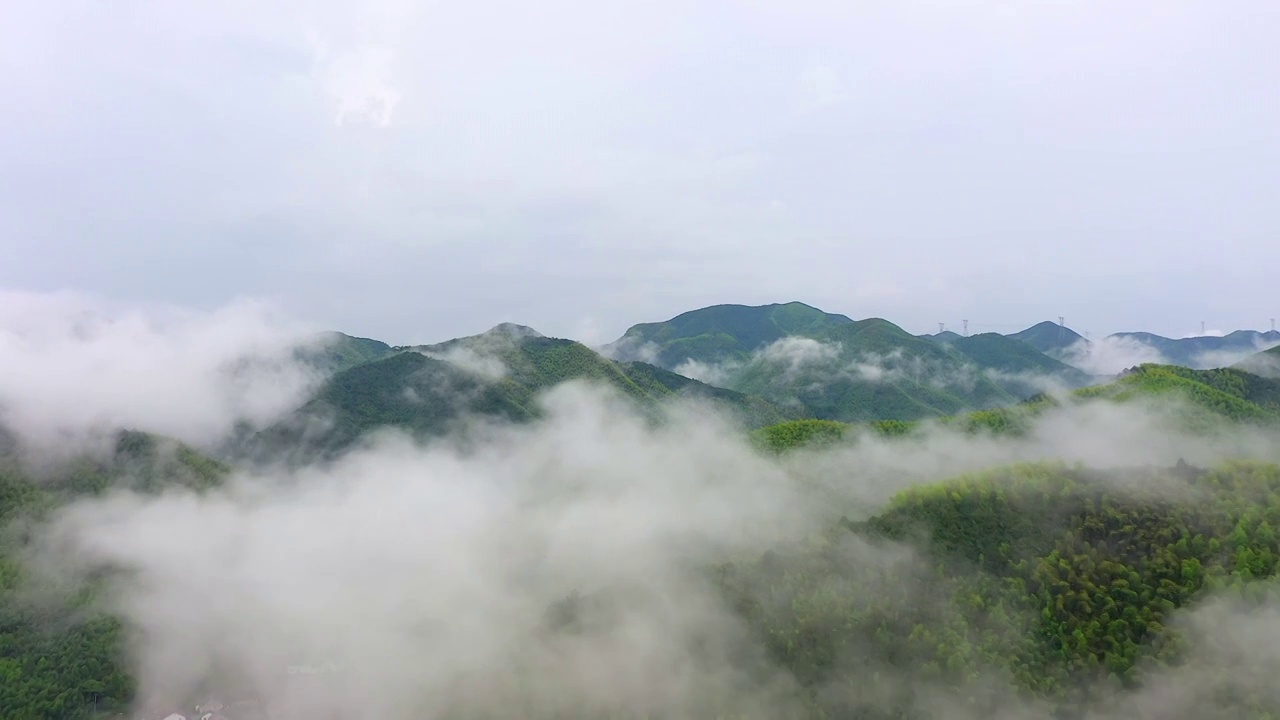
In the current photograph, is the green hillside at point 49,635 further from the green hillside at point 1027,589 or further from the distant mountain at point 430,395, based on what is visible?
the green hillside at point 1027,589

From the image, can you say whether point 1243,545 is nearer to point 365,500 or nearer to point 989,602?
point 989,602

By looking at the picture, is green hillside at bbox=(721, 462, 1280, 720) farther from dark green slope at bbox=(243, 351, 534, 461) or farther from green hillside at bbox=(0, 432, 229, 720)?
dark green slope at bbox=(243, 351, 534, 461)

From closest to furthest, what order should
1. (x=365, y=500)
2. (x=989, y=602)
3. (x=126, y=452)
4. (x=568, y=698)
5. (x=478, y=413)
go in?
(x=989, y=602) → (x=568, y=698) → (x=126, y=452) → (x=365, y=500) → (x=478, y=413)

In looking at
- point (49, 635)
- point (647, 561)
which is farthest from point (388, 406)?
point (647, 561)

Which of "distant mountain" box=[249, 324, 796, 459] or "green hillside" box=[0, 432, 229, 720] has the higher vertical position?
"distant mountain" box=[249, 324, 796, 459]

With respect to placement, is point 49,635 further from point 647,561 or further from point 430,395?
point 430,395

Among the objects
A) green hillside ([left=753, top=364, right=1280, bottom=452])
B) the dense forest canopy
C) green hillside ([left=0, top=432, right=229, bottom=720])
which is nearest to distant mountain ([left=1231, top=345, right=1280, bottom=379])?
green hillside ([left=753, top=364, right=1280, bottom=452])

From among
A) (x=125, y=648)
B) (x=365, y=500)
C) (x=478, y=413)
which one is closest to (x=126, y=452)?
(x=365, y=500)
